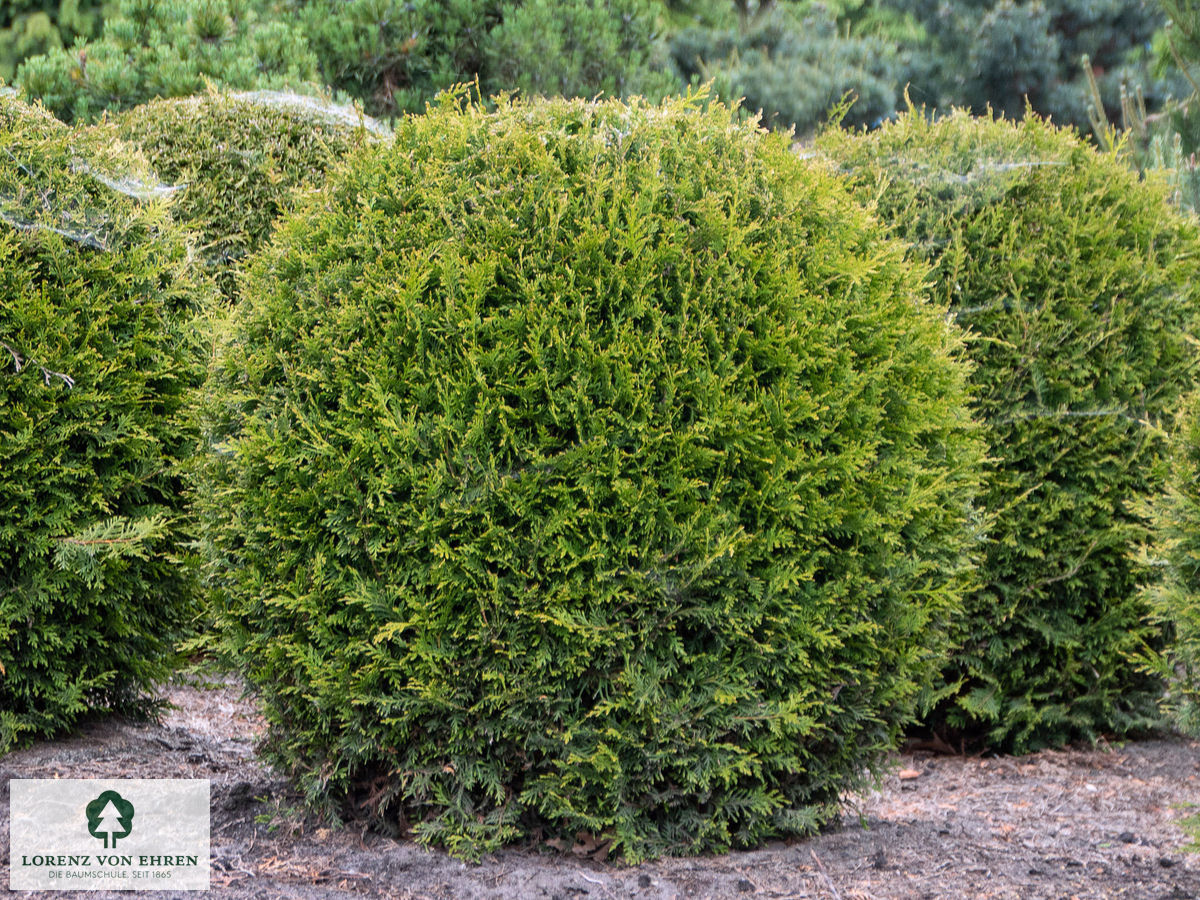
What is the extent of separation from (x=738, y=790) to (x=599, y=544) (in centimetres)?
94

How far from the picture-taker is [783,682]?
3162 mm

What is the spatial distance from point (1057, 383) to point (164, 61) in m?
7.45

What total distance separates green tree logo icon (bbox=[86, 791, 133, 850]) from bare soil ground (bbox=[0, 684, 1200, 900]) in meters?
0.26

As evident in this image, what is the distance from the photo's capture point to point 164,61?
859 cm

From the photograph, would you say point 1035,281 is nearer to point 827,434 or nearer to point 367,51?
point 827,434

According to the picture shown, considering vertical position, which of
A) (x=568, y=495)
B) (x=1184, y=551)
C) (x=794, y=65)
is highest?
(x=794, y=65)

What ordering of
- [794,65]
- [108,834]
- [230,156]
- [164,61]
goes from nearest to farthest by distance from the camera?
[108,834]
[230,156]
[164,61]
[794,65]

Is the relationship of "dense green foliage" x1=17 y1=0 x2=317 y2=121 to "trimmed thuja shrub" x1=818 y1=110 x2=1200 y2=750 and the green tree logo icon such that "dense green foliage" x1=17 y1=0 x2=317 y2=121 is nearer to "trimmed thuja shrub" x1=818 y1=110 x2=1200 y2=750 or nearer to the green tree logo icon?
"trimmed thuja shrub" x1=818 y1=110 x2=1200 y2=750

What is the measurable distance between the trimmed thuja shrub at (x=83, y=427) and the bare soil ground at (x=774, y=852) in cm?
39

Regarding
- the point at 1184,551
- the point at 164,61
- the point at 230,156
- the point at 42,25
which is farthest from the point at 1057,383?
the point at 42,25

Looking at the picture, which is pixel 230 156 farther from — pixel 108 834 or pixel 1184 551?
pixel 1184 551

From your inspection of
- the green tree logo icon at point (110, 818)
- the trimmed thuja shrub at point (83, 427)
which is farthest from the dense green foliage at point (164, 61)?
the green tree logo icon at point (110, 818)

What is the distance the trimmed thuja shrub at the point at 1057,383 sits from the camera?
189 inches

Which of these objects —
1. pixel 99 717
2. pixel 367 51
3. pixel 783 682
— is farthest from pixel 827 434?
pixel 367 51
